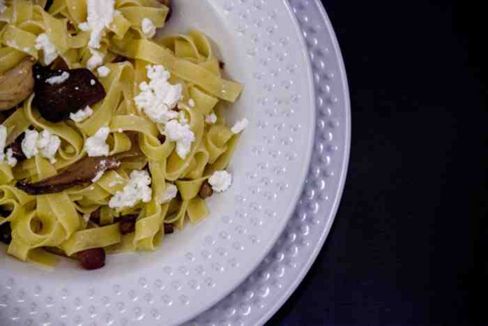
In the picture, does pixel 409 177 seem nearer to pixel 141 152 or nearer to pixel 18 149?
pixel 141 152

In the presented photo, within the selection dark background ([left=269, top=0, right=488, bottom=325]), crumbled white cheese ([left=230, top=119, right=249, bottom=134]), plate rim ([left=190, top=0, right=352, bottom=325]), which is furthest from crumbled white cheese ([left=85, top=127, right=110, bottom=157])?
dark background ([left=269, top=0, right=488, bottom=325])

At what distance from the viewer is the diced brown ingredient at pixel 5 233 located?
1392 mm

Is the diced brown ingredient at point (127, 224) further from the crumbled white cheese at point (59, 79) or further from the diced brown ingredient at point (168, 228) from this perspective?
the crumbled white cheese at point (59, 79)

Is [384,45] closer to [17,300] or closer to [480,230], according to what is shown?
[480,230]

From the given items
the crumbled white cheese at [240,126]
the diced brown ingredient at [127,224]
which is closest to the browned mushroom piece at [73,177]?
the diced brown ingredient at [127,224]

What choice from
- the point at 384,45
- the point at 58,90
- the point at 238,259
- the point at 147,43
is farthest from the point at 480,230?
the point at 58,90

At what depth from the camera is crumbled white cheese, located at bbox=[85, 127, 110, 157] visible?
1351mm

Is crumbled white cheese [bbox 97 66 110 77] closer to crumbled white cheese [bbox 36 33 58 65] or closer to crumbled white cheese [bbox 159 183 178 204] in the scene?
crumbled white cheese [bbox 36 33 58 65]

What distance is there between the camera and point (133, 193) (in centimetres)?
138

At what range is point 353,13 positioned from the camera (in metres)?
1.55

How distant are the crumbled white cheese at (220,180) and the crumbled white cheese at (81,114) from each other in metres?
0.24

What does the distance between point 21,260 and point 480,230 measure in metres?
0.84

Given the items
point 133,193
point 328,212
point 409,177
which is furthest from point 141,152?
point 409,177

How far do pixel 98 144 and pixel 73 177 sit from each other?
0.24 ft
